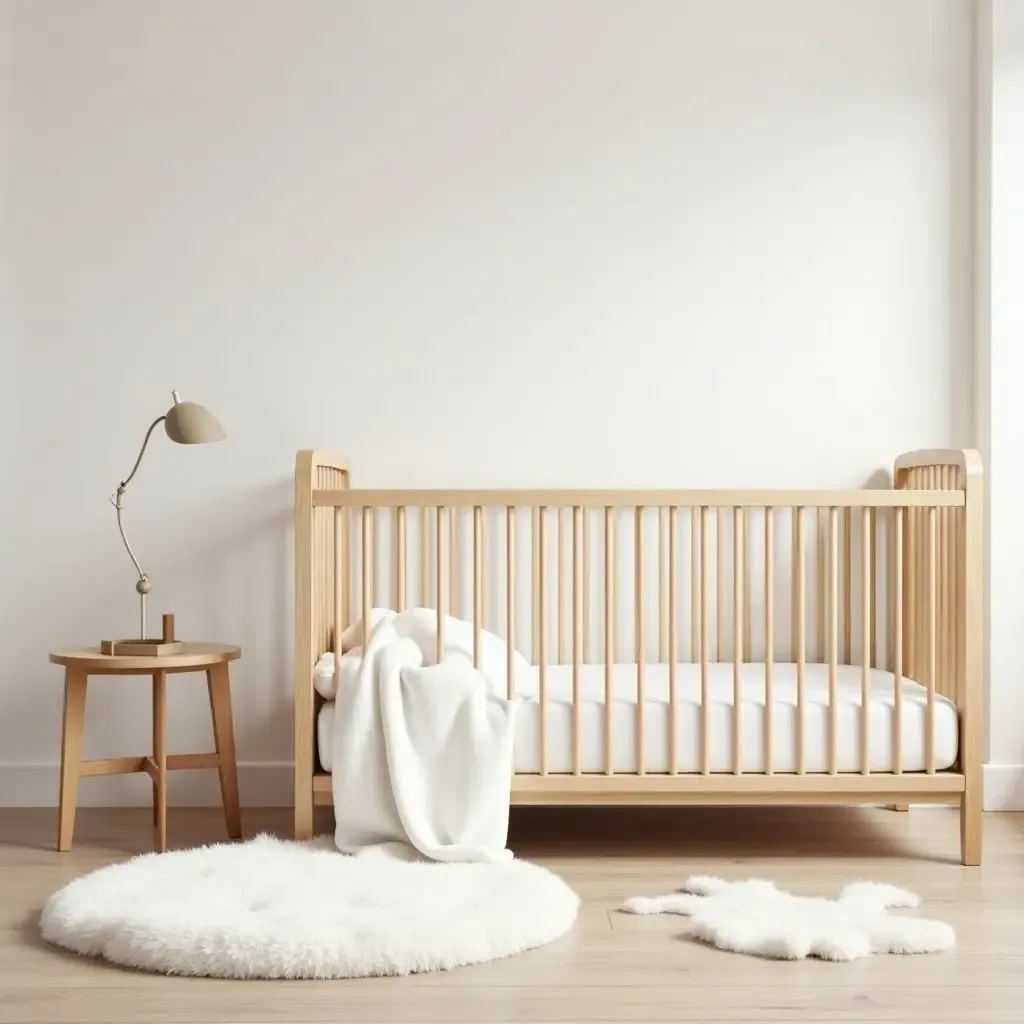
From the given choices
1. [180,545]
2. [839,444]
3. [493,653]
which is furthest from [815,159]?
[180,545]

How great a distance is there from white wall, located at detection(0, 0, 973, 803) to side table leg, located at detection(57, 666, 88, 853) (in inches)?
17.8

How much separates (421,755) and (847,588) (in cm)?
123

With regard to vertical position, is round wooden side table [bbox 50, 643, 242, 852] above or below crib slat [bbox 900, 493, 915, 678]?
below

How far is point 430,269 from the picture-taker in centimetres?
308

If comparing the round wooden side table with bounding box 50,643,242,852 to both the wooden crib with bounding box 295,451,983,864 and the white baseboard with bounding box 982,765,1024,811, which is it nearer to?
the wooden crib with bounding box 295,451,983,864

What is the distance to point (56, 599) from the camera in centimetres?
305

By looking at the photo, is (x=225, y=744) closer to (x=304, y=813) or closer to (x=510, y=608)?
(x=304, y=813)

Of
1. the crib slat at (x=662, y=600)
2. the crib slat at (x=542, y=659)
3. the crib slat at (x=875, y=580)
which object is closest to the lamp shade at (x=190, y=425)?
the crib slat at (x=542, y=659)

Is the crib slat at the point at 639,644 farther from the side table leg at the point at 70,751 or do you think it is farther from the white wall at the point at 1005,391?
the side table leg at the point at 70,751

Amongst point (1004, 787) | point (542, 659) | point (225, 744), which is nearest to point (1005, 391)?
point (1004, 787)

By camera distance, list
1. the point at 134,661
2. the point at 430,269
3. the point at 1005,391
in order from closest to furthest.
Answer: the point at 134,661 → the point at 1005,391 → the point at 430,269

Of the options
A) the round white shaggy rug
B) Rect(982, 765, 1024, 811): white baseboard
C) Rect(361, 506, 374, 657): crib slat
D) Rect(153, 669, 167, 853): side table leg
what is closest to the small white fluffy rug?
the round white shaggy rug

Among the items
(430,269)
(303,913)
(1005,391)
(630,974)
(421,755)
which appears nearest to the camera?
(630,974)

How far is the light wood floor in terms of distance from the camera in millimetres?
1653
